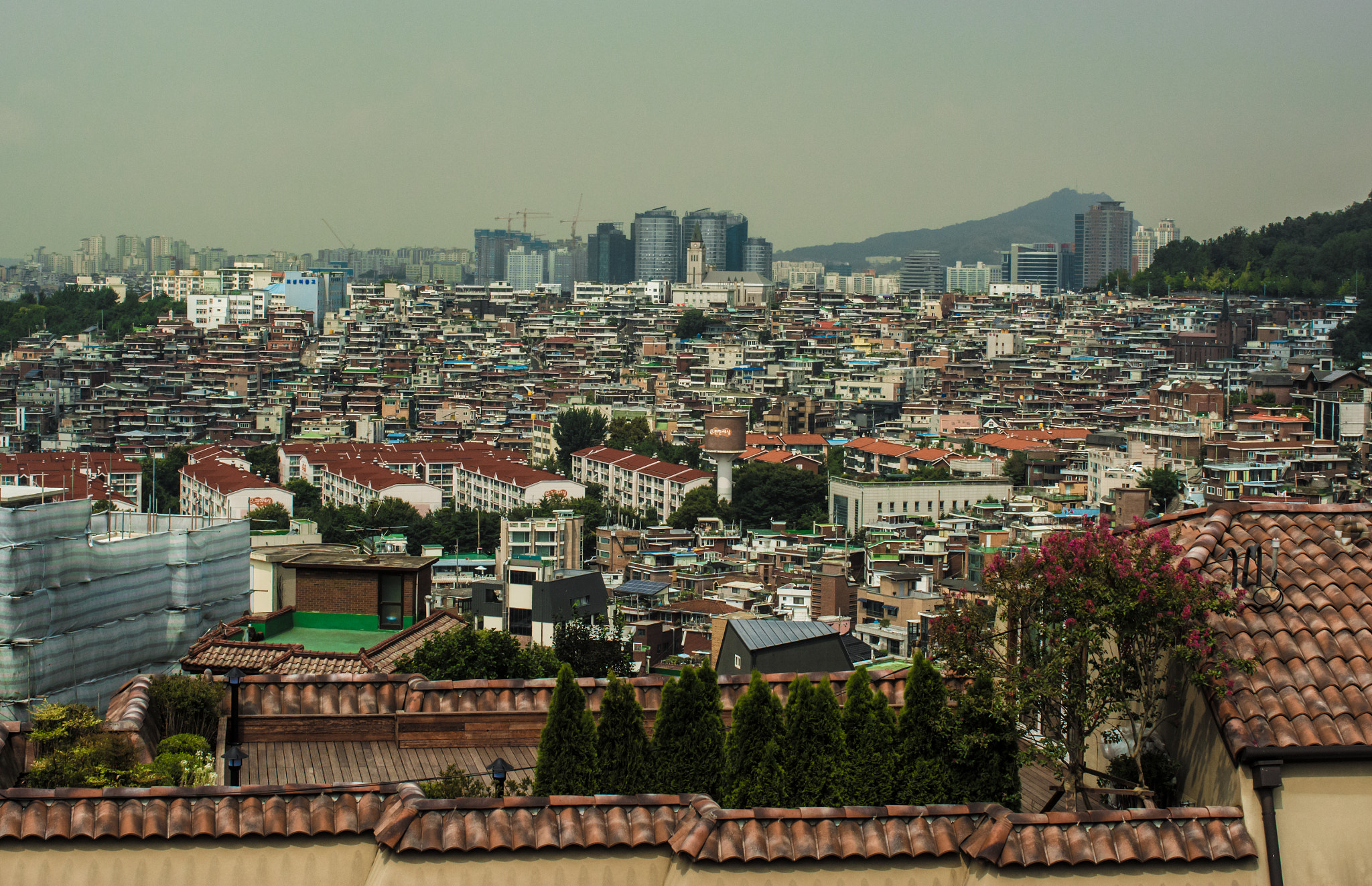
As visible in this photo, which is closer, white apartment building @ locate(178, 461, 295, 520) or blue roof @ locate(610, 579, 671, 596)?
blue roof @ locate(610, 579, 671, 596)

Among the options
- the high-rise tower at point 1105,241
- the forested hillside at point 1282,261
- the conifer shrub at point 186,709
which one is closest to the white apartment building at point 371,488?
the conifer shrub at point 186,709

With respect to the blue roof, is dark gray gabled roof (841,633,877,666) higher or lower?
higher

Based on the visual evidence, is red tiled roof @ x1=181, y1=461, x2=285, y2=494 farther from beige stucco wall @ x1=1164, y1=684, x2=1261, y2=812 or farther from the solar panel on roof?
beige stucco wall @ x1=1164, y1=684, x2=1261, y2=812

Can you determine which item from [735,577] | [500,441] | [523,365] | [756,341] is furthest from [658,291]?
[735,577]

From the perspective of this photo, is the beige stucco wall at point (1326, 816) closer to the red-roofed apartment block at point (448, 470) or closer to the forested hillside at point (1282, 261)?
the red-roofed apartment block at point (448, 470)

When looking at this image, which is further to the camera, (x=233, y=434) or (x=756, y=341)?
(x=756, y=341)

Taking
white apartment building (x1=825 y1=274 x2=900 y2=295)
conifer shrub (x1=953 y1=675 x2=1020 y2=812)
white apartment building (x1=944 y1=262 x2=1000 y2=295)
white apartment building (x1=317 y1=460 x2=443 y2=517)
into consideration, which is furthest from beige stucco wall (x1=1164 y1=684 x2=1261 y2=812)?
white apartment building (x1=944 y1=262 x2=1000 y2=295)

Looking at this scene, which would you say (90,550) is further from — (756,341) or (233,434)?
(756,341)
